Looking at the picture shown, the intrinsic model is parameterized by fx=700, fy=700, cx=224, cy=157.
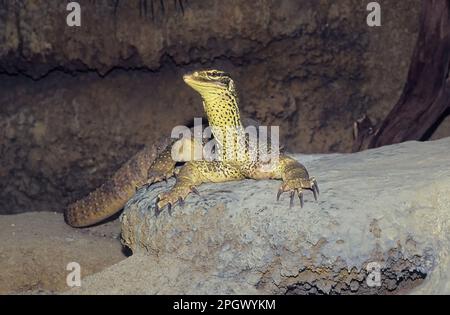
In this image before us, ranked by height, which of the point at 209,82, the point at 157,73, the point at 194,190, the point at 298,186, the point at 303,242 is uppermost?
the point at 209,82

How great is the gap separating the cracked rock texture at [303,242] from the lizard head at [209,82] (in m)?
0.83

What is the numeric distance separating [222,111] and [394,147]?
1.84 meters

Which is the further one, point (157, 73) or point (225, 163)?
point (157, 73)

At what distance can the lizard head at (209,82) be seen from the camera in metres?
5.49

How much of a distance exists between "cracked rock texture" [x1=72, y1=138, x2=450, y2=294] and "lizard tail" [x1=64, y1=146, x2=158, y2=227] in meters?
1.62

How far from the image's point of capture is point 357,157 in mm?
6465

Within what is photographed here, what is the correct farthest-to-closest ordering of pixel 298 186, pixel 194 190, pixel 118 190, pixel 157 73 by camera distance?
pixel 157 73 < pixel 118 190 < pixel 194 190 < pixel 298 186

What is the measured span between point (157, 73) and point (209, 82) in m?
2.26

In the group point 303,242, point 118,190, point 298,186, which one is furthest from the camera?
point 118,190

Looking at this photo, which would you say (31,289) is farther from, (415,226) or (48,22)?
(415,226)

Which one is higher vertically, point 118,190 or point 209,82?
point 209,82

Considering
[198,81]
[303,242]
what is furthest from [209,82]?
[303,242]

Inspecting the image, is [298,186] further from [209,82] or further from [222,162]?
[209,82]

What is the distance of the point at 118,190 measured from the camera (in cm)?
728
